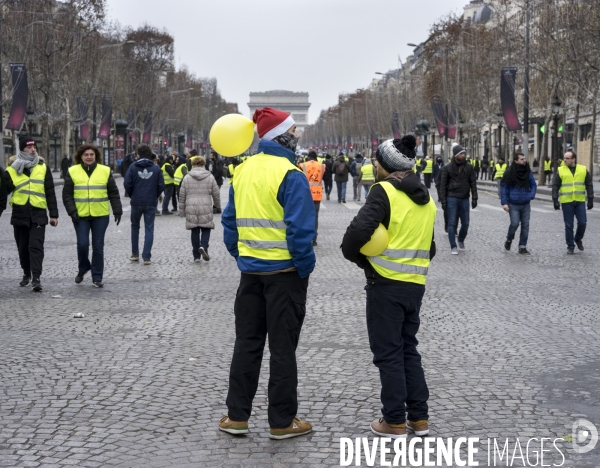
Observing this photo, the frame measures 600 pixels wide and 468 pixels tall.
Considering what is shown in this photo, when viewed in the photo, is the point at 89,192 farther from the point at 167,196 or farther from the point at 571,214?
the point at 167,196

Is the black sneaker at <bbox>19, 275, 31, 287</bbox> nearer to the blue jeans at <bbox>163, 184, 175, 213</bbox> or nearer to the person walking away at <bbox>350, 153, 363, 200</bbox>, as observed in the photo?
the blue jeans at <bbox>163, 184, 175, 213</bbox>

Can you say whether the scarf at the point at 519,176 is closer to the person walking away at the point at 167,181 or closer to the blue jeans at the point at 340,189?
the person walking away at the point at 167,181

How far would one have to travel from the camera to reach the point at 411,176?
5824mm

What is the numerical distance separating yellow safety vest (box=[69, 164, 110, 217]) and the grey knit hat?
22.9 ft

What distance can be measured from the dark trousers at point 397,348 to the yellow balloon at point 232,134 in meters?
1.09

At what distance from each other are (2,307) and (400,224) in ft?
20.2

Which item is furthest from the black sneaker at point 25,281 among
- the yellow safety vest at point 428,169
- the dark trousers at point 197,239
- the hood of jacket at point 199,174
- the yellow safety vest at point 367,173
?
the yellow safety vest at point 428,169

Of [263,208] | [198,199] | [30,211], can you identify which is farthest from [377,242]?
[198,199]

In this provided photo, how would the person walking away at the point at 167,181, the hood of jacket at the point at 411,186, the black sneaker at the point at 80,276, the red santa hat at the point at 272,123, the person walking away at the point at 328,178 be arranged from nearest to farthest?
the hood of jacket at the point at 411,186, the red santa hat at the point at 272,123, the black sneaker at the point at 80,276, the person walking away at the point at 167,181, the person walking away at the point at 328,178

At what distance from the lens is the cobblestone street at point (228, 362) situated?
5.73 meters

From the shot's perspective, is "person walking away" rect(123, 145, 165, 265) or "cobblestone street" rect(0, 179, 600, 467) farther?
"person walking away" rect(123, 145, 165, 265)

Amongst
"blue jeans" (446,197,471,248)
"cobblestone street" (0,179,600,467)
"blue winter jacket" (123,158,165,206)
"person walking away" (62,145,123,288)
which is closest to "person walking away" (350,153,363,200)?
"blue jeans" (446,197,471,248)

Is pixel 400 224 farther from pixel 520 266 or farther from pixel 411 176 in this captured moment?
pixel 520 266

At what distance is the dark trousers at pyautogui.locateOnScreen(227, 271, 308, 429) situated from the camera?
5.77 meters
